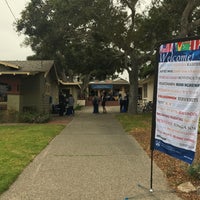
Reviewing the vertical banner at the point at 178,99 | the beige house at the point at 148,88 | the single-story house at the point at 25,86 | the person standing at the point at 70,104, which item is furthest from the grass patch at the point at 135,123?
the beige house at the point at 148,88

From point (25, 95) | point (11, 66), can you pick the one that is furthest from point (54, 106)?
point (11, 66)

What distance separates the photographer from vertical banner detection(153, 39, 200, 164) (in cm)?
595

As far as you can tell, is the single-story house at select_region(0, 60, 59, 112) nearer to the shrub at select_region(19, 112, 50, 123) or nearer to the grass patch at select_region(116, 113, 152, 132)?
the shrub at select_region(19, 112, 50, 123)

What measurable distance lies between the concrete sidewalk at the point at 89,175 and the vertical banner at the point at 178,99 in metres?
0.86

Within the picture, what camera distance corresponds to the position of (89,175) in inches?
309

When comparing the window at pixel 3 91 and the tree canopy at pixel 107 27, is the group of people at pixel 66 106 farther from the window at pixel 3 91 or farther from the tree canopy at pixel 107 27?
the window at pixel 3 91

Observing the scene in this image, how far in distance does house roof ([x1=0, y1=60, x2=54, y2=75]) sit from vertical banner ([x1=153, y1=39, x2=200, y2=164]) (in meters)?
15.1

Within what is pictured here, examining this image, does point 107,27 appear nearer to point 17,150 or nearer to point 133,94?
point 133,94

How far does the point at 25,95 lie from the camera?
2361cm

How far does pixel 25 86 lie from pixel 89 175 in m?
16.6

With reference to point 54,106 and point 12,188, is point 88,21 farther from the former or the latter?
point 12,188

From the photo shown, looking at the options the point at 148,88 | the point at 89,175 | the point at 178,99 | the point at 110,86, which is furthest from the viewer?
the point at 110,86

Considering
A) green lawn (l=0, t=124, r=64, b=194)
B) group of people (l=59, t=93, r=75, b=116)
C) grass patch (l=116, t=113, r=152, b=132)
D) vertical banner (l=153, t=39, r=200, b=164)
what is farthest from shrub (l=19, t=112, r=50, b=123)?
vertical banner (l=153, t=39, r=200, b=164)

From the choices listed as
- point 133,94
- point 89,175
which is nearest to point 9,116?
point 133,94
